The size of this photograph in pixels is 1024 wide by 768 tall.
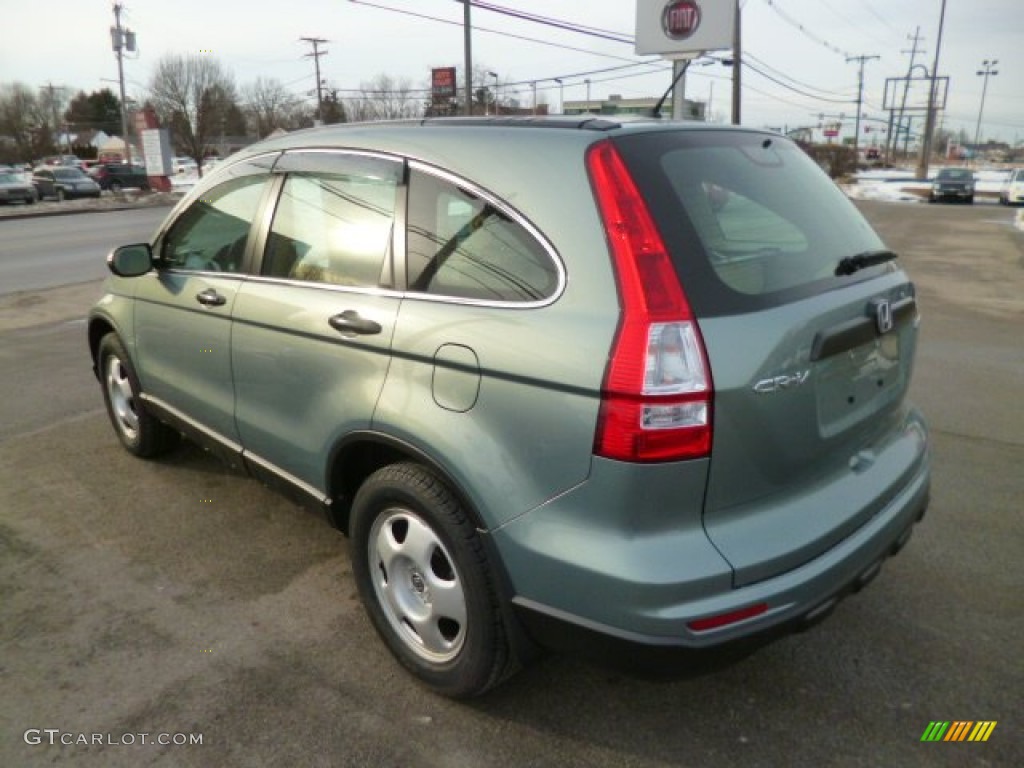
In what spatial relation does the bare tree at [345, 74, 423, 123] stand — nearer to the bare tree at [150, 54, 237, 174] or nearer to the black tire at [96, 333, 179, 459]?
the bare tree at [150, 54, 237, 174]

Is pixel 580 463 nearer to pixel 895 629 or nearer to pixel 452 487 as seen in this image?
pixel 452 487

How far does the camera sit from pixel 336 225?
2.80m

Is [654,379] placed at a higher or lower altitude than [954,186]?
higher

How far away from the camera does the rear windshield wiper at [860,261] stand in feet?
7.97

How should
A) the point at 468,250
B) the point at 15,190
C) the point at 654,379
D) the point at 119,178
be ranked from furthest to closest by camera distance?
1. the point at 119,178
2. the point at 15,190
3. the point at 468,250
4. the point at 654,379

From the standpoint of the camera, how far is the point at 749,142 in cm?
255

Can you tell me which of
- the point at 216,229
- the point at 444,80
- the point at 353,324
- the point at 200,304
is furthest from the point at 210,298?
the point at 444,80

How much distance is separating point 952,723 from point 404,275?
2211mm

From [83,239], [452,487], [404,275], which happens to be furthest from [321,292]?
[83,239]

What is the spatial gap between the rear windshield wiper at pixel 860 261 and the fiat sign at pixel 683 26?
1231cm

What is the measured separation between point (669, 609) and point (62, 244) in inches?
735

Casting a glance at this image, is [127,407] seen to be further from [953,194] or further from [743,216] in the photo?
[953,194]

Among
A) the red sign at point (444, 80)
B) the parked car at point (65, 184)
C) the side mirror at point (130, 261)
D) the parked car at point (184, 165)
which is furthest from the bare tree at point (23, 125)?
the side mirror at point (130, 261)

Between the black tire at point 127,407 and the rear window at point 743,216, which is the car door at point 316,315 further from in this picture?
the black tire at point 127,407
